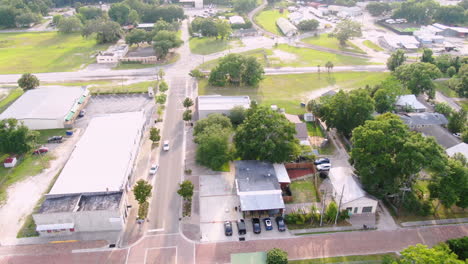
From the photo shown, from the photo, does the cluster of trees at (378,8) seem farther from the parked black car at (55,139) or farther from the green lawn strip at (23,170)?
the green lawn strip at (23,170)

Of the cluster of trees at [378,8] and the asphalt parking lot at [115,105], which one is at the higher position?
the cluster of trees at [378,8]

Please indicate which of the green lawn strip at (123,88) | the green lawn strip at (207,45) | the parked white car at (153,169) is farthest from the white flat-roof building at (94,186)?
the green lawn strip at (207,45)

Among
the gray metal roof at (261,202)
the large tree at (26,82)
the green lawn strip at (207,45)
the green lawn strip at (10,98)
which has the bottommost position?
the green lawn strip at (10,98)

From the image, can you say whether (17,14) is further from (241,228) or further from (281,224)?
(281,224)

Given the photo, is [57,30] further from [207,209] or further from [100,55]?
[207,209]

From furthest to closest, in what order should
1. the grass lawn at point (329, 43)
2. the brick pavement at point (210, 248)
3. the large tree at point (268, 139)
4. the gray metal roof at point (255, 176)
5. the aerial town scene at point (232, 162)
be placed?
the grass lawn at point (329, 43) < the large tree at point (268, 139) < the gray metal roof at point (255, 176) < the aerial town scene at point (232, 162) < the brick pavement at point (210, 248)

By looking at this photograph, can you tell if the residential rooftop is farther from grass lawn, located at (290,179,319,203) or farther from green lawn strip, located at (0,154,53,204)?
grass lawn, located at (290,179,319,203)

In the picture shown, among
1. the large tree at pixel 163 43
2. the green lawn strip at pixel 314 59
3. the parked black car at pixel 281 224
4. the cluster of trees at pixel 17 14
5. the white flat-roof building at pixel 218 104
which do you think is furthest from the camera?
the cluster of trees at pixel 17 14
